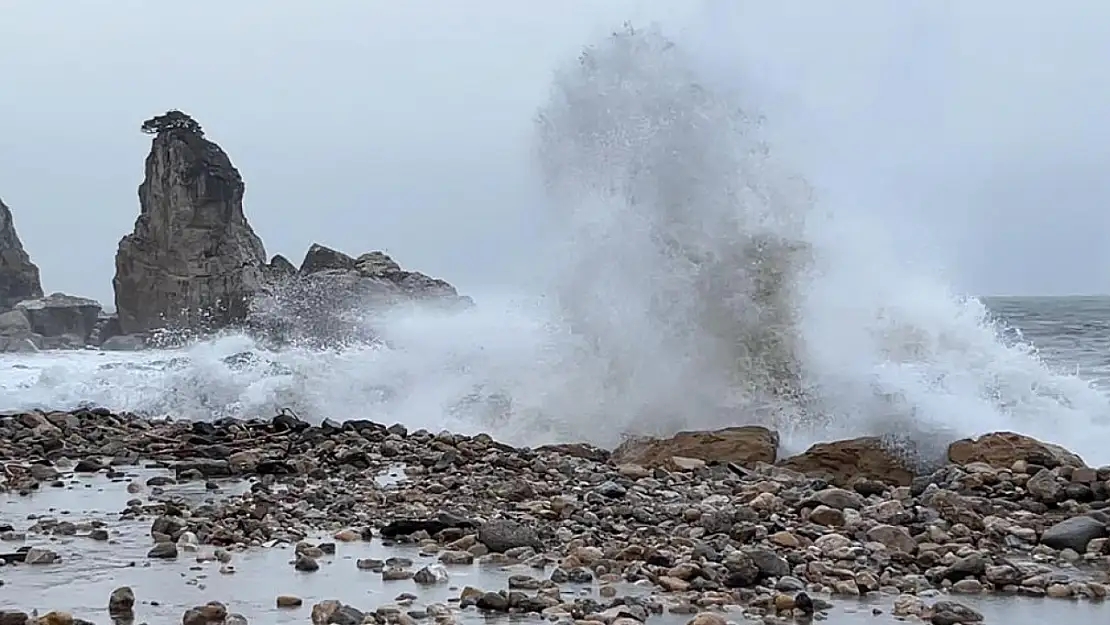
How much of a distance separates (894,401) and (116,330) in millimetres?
38293

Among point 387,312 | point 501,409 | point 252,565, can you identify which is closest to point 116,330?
point 387,312

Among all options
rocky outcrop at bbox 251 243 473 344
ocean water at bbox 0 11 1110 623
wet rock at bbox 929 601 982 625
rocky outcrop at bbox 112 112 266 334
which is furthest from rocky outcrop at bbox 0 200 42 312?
wet rock at bbox 929 601 982 625

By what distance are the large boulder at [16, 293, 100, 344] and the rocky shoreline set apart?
35543 mm

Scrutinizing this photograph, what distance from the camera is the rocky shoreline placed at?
549 cm

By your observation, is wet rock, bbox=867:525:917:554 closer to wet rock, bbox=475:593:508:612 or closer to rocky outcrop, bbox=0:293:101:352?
wet rock, bbox=475:593:508:612

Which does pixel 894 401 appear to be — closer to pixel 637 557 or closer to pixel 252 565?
pixel 637 557

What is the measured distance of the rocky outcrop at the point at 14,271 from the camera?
166 ft

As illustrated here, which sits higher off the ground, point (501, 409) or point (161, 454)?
point (501, 409)

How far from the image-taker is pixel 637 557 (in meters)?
6.13

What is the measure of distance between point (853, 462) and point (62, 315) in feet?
135

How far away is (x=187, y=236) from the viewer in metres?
42.1

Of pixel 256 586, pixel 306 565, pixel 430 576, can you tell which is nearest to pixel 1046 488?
pixel 430 576

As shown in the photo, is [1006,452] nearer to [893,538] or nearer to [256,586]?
[893,538]

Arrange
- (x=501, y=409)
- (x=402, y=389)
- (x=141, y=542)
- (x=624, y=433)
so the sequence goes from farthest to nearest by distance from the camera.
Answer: (x=402, y=389) < (x=501, y=409) < (x=624, y=433) < (x=141, y=542)
